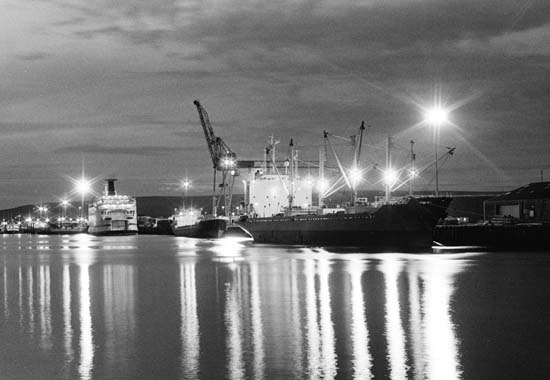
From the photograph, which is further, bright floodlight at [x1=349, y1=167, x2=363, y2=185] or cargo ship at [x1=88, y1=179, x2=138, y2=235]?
cargo ship at [x1=88, y1=179, x2=138, y2=235]

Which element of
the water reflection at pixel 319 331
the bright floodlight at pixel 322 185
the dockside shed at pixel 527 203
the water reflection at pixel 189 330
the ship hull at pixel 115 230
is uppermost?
the bright floodlight at pixel 322 185

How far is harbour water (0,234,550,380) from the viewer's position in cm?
1437

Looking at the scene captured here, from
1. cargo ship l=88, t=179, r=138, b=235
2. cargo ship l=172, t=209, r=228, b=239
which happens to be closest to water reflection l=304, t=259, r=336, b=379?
cargo ship l=172, t=209, r=228, b=239

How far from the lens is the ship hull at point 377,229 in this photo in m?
61.5

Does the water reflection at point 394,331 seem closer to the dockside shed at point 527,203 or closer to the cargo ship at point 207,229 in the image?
the dockside shed at point 527,203

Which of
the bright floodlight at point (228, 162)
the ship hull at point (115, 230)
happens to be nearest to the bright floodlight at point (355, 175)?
the bright floodlight at point (228, 162)

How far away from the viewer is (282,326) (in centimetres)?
1948

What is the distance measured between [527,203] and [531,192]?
3.14m

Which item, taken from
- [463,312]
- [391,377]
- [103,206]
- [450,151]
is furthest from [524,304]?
[103,206]

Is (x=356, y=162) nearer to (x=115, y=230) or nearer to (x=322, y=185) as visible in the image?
(x=322, y=185)

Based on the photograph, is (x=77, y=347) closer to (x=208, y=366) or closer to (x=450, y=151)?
(x=208, y=366)

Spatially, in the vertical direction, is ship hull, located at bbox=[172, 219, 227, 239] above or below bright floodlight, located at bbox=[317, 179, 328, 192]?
below

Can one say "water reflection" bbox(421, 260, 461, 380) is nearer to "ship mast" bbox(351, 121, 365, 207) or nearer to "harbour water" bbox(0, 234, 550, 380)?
"harbour water" bbox(0, 234, 550, 380)

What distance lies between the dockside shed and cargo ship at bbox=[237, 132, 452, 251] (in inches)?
785
